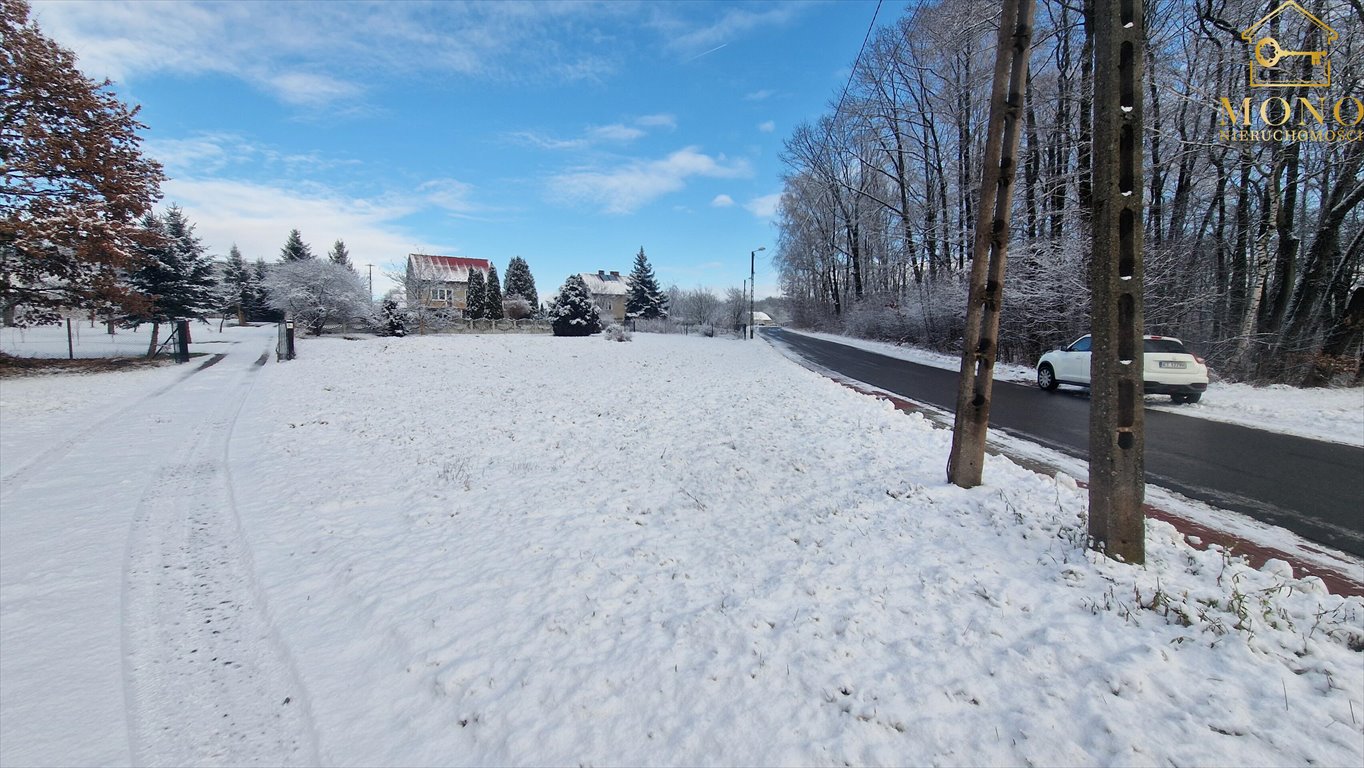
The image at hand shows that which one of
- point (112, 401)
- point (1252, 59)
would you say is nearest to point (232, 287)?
point (112, 401)

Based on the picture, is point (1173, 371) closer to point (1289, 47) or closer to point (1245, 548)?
point (1245, 548)

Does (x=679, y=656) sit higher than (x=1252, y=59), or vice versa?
(x=1252, y=59)

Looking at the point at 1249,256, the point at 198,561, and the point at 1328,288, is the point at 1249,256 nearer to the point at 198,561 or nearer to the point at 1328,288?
the point at 1328,288

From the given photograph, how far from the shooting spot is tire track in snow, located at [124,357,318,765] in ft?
7.47

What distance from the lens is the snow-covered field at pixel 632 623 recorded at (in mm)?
2258

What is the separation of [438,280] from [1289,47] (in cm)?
5122

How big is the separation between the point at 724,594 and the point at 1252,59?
776 inches

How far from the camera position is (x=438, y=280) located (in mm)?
47594

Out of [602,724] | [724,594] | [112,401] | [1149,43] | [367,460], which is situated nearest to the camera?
[602,724]

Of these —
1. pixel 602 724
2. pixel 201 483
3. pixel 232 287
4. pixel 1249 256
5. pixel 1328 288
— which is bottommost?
pixel 602 724

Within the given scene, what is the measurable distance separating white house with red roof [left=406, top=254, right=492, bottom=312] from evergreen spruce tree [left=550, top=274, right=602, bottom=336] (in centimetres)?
1301

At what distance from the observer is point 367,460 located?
6457 millimetres

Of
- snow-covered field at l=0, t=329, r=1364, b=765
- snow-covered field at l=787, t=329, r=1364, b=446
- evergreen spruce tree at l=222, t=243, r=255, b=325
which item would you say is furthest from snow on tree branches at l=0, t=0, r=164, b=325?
evergreen spruce tree at l=222, t=243, r=255, b=325

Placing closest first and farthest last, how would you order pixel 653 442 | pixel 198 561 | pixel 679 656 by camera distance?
pixel 679 656 → pixel 198 561 → pixel 653 442
